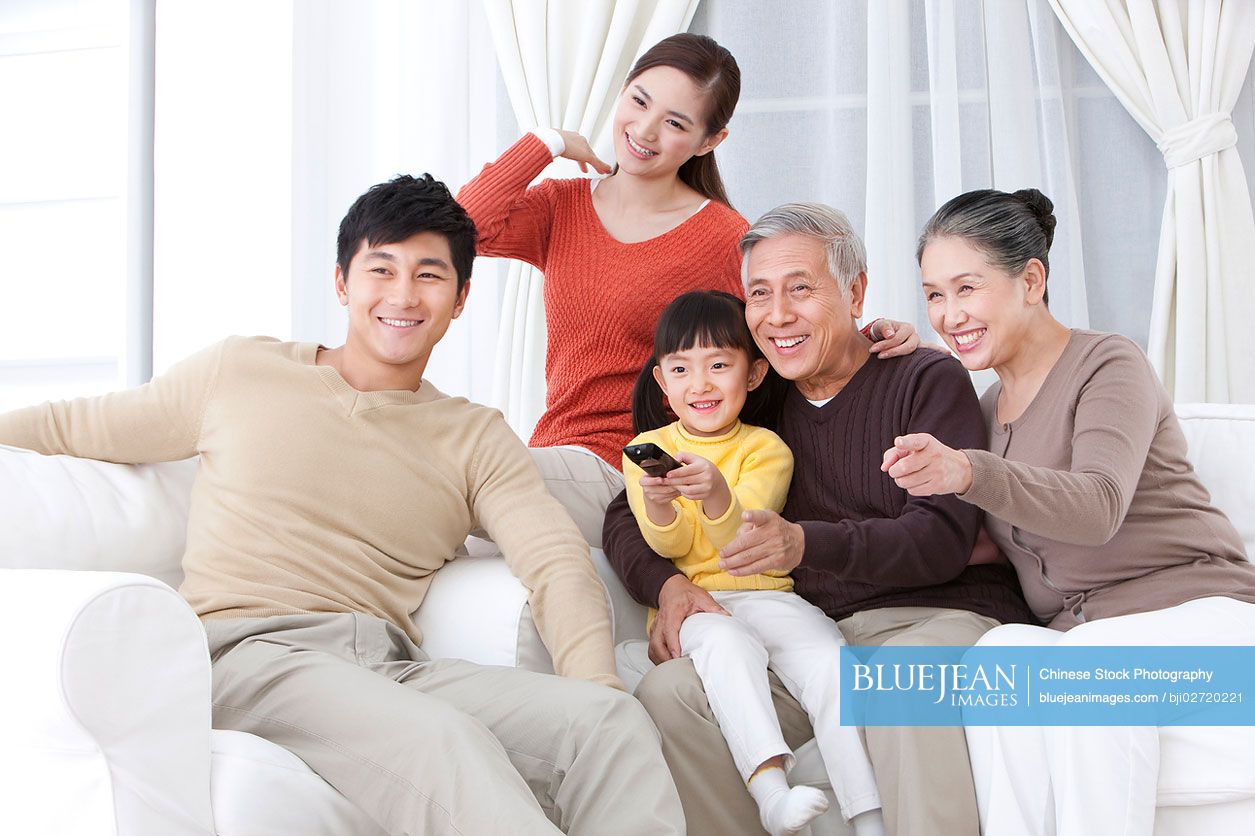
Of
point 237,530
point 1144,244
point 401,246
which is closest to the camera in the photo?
point 237,530

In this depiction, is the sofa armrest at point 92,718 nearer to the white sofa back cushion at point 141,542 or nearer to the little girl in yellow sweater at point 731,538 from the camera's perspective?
the white sofa back cushion at point 141,542

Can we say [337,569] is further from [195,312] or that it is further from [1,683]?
[195,312]

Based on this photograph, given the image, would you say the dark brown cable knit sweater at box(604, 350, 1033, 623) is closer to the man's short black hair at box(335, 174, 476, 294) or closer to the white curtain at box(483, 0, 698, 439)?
the man's short black hair at box(335, 174, 476, 294)

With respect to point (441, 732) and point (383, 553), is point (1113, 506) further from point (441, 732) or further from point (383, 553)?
point (383, 553)

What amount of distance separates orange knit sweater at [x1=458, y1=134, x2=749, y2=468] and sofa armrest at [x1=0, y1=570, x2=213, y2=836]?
119 centimetres

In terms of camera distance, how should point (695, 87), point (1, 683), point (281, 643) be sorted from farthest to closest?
point (695, 87) → point (281, 643) → point (1, 683)

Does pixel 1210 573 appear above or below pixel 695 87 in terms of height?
below

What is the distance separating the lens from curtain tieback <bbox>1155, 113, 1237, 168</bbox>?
2914 mm

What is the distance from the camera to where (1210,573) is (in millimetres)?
1578

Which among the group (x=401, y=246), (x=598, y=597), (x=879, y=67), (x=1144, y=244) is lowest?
(x=598, y=597)

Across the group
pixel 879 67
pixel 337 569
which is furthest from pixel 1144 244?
pixel 337 569

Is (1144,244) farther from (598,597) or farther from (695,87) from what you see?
(598,597)

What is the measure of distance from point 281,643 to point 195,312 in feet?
6.83

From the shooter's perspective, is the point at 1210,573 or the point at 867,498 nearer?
the point at 1210,573
